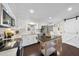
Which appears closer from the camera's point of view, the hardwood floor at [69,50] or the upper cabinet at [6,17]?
the upper cabinet at [6,17]

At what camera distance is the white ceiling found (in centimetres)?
129

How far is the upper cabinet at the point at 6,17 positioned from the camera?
3.88 ft

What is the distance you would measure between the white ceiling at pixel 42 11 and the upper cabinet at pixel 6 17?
77 mm

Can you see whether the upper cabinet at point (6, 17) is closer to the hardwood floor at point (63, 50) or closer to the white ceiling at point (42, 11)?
the white ceiling at point (42, 11)

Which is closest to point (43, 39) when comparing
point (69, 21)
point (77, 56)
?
point (69, 21)

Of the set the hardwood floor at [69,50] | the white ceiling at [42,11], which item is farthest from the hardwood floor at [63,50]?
the white ceiling at [42,11]

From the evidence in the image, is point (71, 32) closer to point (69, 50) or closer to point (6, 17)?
point (69, 50)

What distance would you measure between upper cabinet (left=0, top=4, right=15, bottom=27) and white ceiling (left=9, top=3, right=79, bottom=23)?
77 millimetres

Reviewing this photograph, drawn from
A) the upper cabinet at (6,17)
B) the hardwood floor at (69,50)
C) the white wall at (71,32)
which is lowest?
the hardwood floor at (69,50)

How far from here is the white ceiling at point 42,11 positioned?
4.25 ft

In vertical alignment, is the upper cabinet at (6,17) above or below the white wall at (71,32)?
above

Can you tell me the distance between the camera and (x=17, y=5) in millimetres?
1299

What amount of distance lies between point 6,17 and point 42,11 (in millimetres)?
577

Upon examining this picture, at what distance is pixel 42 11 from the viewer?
52.2 inches
